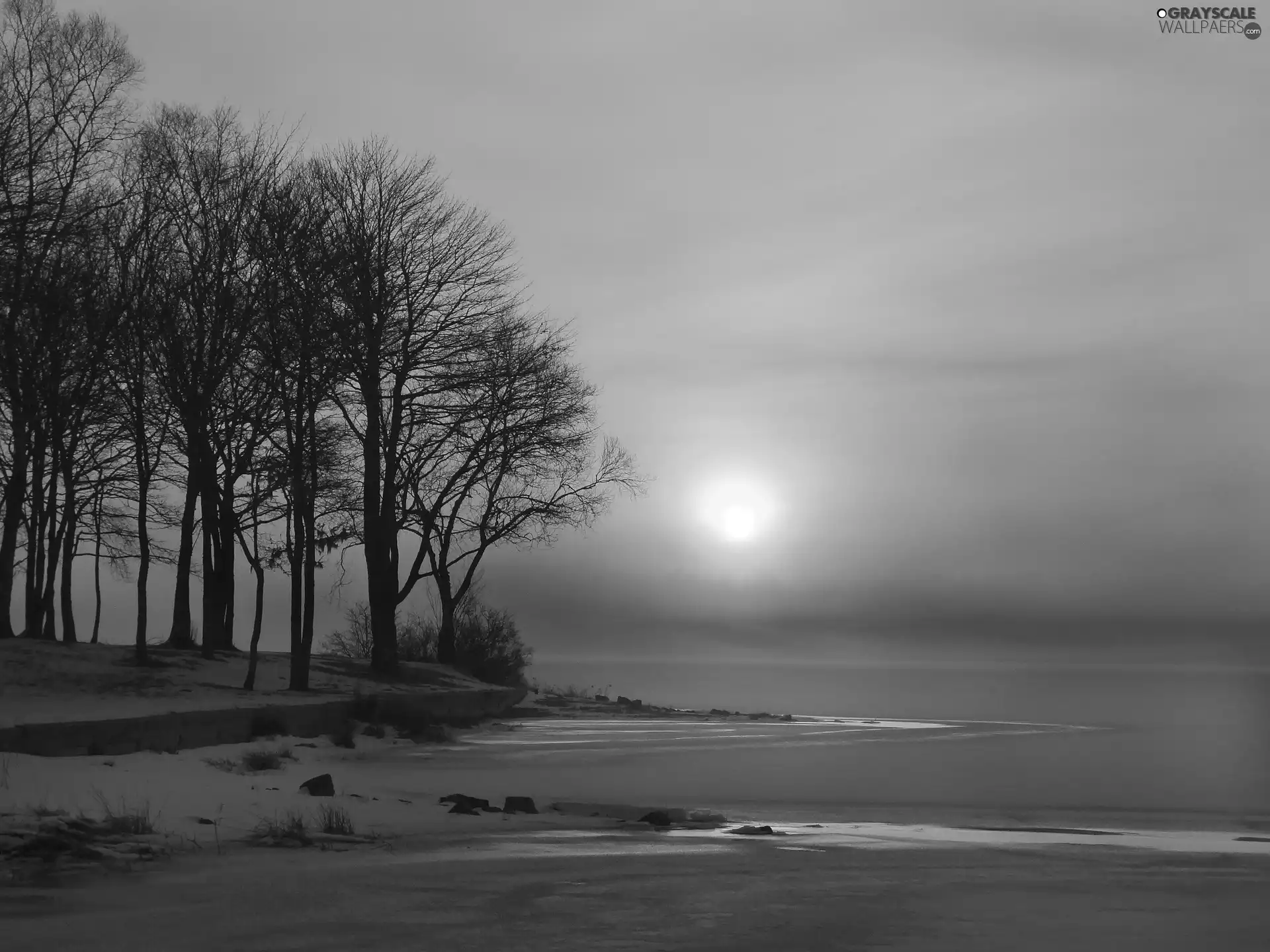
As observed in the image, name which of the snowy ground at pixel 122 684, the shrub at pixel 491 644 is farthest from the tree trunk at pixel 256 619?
the shrub at pixel 491 644

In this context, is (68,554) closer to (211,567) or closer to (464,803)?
(211,567)

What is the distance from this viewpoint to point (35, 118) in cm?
2208

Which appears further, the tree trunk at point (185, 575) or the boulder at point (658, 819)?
the tree trunk at point (185, 575)

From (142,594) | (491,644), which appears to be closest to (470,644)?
(491,644)

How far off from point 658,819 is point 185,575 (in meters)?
17.3

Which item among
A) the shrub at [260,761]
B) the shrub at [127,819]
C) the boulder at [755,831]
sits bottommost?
the boulder at [755,831]

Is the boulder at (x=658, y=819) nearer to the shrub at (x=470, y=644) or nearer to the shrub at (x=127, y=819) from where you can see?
the shrub at (x=127, y=819)

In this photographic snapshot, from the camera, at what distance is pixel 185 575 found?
27.3m

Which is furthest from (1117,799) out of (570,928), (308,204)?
(308,204)

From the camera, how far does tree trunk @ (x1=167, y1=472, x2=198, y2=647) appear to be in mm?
24922

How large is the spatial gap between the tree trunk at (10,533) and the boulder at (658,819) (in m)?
15.4

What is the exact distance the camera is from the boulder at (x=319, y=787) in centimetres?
1402

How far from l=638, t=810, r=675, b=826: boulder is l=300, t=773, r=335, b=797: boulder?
3671 mm

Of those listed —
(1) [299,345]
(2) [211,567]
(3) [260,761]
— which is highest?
(1) [299,345]
